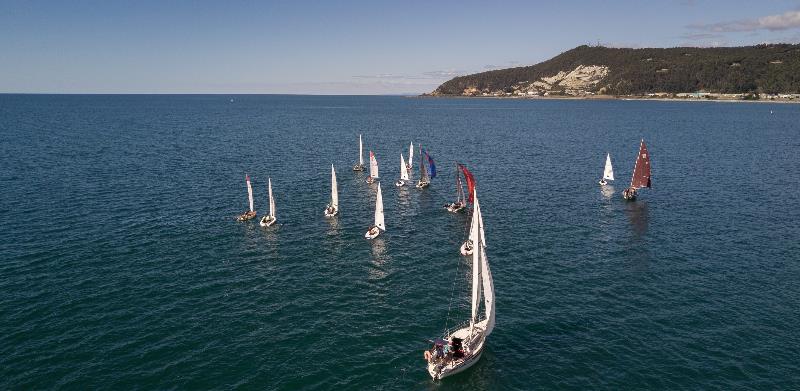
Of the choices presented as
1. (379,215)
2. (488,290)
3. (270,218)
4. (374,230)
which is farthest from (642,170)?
(270,218)

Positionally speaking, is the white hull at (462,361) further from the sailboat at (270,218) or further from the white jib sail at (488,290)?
the sailboat at (270,218)

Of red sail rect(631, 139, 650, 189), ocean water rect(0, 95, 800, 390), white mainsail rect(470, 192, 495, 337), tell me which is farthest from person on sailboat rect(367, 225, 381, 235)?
red sail rect(631, 139, 650, 189)

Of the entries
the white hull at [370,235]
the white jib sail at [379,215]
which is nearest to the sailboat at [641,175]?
the white jib sail at [379,215]

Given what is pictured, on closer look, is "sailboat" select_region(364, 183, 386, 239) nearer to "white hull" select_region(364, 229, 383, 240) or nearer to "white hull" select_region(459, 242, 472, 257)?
"white hull" select_region(364, 229, 383, 240)

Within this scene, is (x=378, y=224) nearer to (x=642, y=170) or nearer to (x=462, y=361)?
(x=462, y=361)

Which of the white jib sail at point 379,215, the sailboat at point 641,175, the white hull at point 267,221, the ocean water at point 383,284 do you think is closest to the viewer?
the ocean water at point 383,284

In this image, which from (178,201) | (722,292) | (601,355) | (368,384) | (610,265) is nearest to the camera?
(368,384)

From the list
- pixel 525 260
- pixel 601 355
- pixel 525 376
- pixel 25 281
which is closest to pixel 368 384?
pixel 525 376

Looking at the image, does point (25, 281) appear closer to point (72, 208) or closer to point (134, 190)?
point (72, 208)
